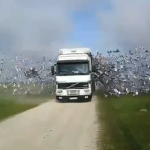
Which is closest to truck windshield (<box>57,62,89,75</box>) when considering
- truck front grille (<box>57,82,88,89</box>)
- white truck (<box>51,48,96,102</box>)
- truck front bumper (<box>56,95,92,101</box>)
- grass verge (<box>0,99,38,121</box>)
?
white truck (<box>51,48,96,102</box>)

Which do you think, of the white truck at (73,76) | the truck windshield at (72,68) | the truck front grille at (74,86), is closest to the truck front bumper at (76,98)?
the white truck at (73,76)

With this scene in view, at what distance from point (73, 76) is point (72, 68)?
0.62 m

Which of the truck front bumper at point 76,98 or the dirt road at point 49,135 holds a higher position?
the dirt road at point 49,135

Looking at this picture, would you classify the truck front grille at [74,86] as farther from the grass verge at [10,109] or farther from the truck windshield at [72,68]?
the grass verge at [10,109]

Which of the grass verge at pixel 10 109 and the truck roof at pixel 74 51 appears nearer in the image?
the grass verge at pixel 10 109

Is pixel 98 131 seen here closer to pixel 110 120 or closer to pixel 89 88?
pixel 110 120

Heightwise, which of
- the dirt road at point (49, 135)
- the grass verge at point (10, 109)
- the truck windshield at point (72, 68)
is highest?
the truck windshield at point (72, 68)

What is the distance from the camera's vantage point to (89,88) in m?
31.1

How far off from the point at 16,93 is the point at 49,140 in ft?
119

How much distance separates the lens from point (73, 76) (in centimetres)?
3048

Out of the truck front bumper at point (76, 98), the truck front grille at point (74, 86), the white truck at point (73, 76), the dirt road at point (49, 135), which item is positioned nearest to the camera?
the dirt road at point (49, 135)

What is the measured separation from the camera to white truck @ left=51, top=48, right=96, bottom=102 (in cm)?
3056

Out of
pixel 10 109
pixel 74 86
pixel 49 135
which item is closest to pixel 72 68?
pixel 74 86

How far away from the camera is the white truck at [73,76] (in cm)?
3056
